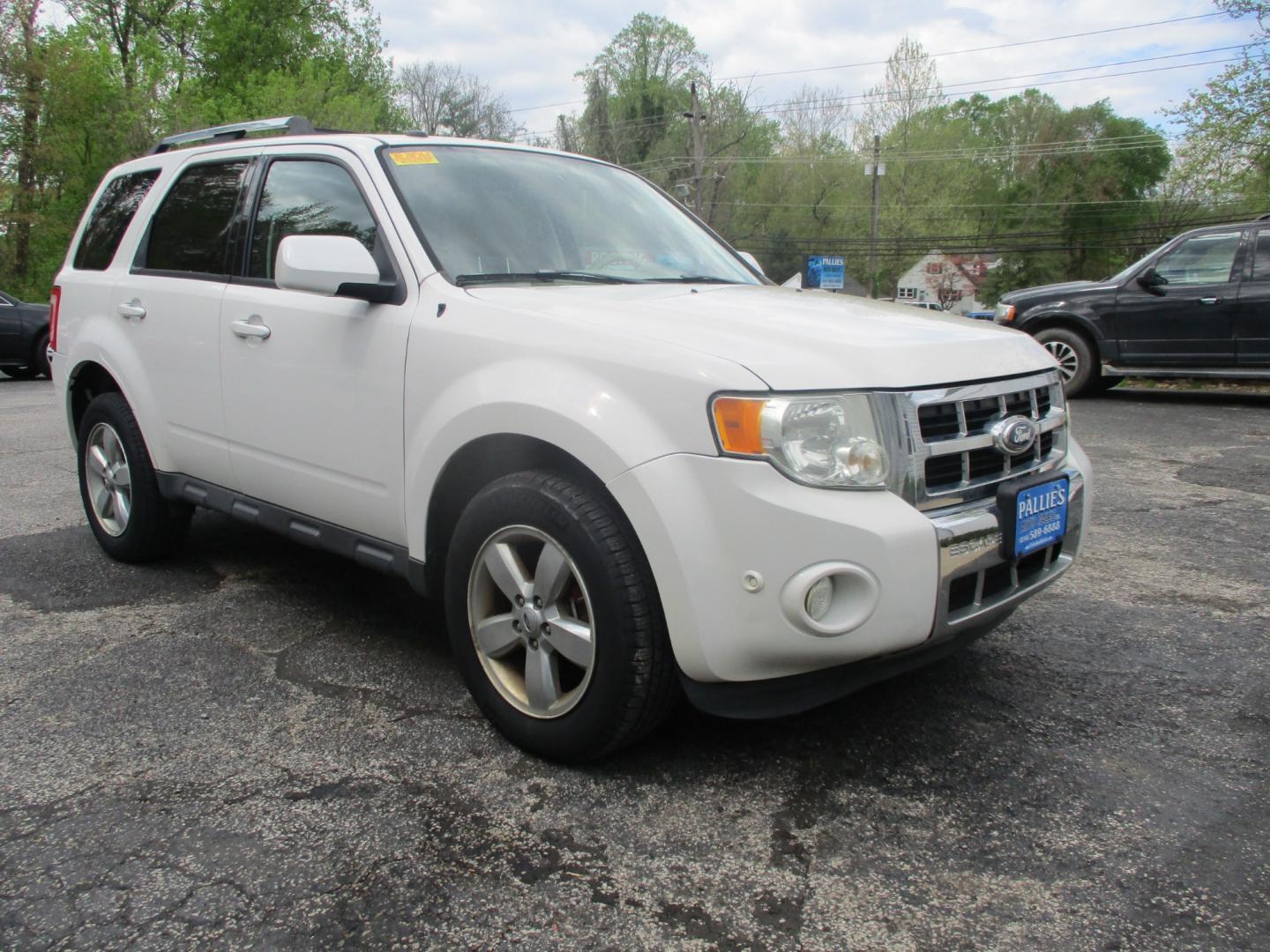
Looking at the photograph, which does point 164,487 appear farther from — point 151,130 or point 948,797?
point 151,130

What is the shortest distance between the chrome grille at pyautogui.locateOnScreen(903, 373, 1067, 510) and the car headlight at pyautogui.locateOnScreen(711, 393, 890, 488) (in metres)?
0.10

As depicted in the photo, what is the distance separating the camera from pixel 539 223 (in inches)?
134

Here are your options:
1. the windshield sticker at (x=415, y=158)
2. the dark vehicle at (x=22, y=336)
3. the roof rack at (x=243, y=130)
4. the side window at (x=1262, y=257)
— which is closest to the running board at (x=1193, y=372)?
the side window at (x=1262, y=257)

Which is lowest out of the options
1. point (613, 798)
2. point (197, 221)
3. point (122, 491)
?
point (613, 798)

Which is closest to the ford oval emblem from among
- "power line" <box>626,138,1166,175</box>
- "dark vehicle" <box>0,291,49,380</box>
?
"dark vehicle" <box>0,291,49,380</box>

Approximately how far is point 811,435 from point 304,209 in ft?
7.10

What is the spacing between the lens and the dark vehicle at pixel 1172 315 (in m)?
9.77

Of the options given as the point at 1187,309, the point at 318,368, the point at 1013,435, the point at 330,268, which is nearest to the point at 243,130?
the point at 318,368

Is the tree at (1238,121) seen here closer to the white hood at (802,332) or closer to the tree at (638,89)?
the white hood at (802,332)

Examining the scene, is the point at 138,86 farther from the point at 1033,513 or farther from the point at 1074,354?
the point at 1033,513

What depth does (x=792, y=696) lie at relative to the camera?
2410mm

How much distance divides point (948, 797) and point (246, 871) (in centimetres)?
164

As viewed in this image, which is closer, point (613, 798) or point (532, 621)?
point (613, 798)

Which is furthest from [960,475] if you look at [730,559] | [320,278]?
[320,278]
